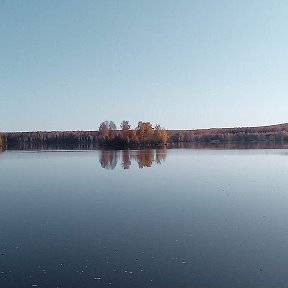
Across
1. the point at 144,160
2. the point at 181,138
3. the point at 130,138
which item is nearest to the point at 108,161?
the point at 144,160

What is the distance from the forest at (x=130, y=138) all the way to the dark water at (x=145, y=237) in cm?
5866

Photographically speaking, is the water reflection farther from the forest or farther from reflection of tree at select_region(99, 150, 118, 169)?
the forest

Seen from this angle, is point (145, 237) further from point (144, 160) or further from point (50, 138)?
point (50, 138)

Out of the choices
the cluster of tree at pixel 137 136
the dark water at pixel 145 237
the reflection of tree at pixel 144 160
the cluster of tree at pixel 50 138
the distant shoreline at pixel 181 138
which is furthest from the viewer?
the cluster of tree at pixel 50 138

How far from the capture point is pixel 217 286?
19.2ft

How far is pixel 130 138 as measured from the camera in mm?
73125

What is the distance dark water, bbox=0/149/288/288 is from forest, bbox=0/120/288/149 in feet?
192

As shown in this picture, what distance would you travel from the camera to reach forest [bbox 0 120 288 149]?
74438 mm

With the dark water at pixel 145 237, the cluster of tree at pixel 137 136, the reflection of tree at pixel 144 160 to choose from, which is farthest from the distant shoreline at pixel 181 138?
the dark water at pixel 145 237

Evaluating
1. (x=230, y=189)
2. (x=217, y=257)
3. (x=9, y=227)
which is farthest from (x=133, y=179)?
(x=217, y=257)

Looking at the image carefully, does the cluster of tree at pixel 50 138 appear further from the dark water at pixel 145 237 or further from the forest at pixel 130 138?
the dark water at pixel 145 237

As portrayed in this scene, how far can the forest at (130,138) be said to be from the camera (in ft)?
244

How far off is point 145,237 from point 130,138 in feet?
213

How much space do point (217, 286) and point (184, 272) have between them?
0.72 metres
